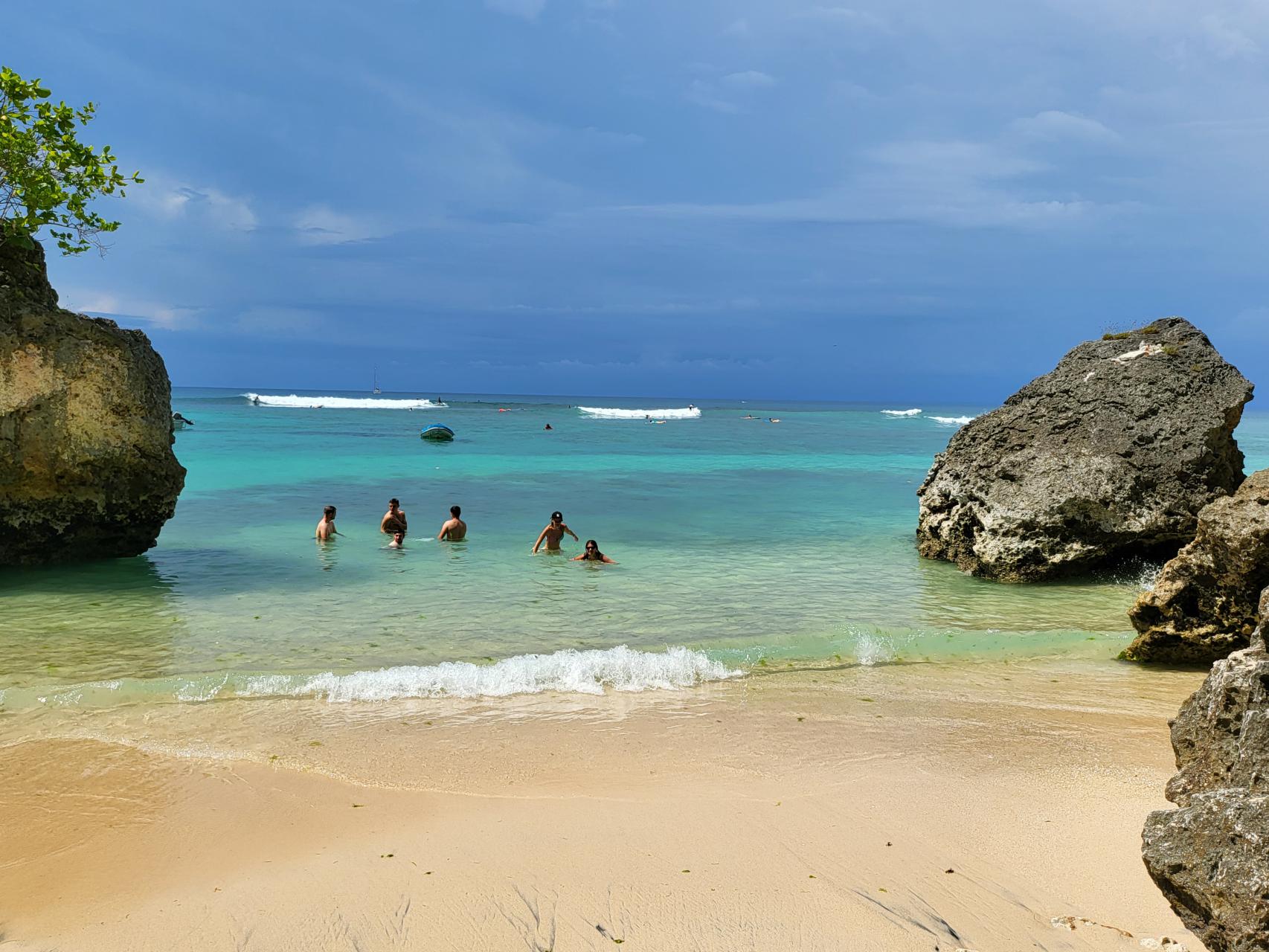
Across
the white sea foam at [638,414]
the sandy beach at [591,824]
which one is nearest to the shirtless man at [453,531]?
the sandy beach at [591,824]

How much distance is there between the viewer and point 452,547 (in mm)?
16156

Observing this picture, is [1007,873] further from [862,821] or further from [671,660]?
[671,660]

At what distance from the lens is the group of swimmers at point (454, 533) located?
15062 mm

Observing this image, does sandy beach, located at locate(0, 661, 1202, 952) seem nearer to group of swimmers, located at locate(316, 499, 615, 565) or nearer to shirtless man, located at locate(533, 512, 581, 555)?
group of swimmers, located at locate(316, 499, 615, 565)

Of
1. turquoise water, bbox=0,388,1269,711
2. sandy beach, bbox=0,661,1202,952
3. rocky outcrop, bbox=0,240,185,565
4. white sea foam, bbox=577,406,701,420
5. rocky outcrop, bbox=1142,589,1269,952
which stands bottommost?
sandy beach, bbox=0,661,1202,952

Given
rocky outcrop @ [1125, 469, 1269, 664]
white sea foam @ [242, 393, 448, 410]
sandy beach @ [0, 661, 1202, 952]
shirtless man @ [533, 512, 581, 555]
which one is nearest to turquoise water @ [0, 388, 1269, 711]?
shirtless man @ [533, 512, 581, 555]

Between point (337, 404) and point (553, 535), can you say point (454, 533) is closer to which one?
point (553, 535)

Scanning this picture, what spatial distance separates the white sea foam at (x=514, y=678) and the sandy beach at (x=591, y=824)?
28 centimetres

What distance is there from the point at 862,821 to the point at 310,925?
3.14 meters

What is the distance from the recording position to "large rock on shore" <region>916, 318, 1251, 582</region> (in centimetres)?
1270

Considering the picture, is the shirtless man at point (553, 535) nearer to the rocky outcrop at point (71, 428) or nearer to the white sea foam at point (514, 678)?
the rocky outcrop at point (71, 428)

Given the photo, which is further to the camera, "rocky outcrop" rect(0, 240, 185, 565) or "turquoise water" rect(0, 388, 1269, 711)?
"rocky outcrop" rect(0, 240, 185, 565)

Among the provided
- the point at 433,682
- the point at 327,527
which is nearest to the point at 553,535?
the point at 327,527

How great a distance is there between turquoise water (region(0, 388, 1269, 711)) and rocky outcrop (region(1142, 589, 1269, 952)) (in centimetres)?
513
